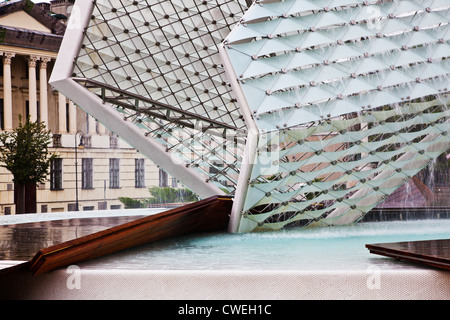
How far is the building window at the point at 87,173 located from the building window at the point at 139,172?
356 centimetres

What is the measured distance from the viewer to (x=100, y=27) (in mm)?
23156

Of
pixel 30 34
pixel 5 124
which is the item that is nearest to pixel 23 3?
pixel 30 34

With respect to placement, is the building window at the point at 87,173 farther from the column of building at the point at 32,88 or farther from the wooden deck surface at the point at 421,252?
the wooden deck surface at the point at 421,252

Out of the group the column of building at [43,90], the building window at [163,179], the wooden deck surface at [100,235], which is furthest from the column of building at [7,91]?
the wooden deck surface at [100,235]

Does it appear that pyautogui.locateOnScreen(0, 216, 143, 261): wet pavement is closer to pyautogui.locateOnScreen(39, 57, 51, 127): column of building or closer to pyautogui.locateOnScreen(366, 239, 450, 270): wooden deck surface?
pyautogui.locateOnScreen(366, 239, 450, 270): wooden deck surface

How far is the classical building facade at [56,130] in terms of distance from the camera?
4822cm

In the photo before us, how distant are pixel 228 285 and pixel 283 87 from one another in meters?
7.95

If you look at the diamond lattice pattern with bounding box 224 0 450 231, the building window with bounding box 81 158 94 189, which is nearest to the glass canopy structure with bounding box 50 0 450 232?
the diamond lattice pattern with bounding box 224 0 450 231

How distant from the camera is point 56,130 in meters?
52.6

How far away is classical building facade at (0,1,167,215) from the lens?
48219mm
